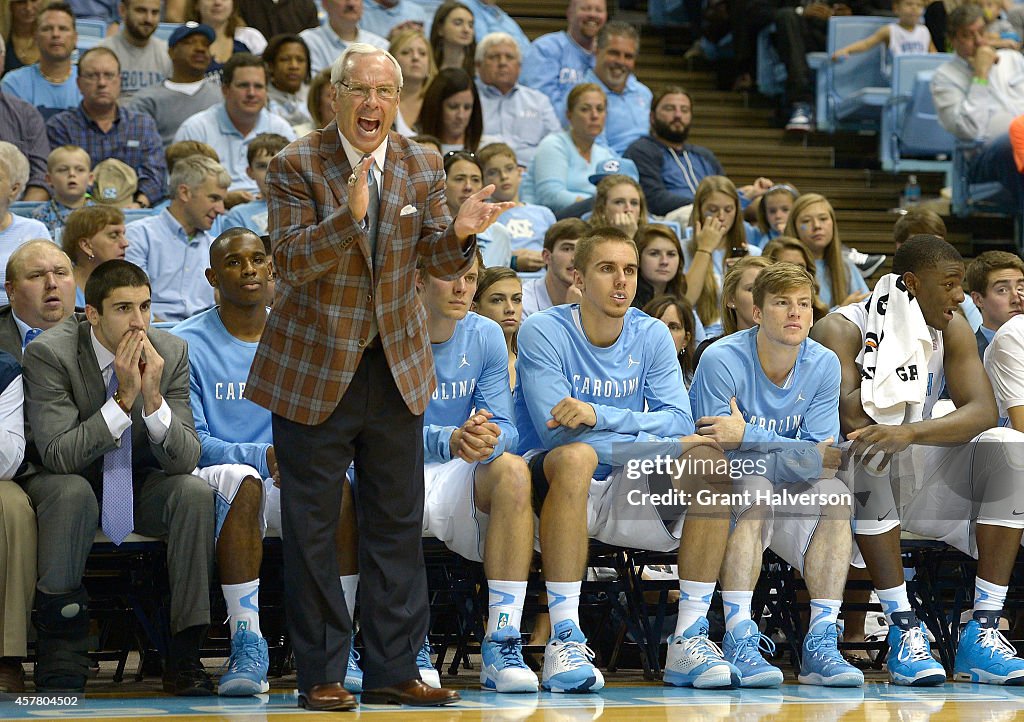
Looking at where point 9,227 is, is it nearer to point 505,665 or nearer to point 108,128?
point 108,128

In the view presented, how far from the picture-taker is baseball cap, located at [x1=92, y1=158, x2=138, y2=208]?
23.4ft

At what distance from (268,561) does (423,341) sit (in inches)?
49.5

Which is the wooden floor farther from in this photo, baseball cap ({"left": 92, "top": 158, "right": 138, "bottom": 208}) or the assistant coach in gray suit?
baseball cap ({"left": 92, "top": 158, "right": 138, "bottom": 208})

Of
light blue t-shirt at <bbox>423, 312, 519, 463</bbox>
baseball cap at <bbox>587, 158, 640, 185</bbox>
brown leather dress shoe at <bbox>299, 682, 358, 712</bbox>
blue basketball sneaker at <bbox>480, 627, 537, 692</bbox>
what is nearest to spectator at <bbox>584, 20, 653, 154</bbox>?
baseball cap at <bbox>587, 158, 640, 185</bbox>

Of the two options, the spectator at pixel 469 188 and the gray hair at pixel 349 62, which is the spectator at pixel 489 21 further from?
the gray hair at pixel 349 62

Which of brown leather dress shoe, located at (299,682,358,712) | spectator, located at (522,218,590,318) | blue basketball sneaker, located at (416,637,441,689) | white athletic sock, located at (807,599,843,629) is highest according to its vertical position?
spectator, located at (522,218,590,318)

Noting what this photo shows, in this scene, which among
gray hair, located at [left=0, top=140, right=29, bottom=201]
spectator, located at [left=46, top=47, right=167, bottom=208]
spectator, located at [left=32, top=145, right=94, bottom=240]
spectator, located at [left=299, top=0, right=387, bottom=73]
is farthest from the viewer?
spectator, located at [left=299, top=0, right=387, bottom=73]

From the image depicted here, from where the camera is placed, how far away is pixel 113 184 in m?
7.14

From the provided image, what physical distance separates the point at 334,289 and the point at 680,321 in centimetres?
251

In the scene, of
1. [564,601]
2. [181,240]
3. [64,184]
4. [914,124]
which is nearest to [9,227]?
[64,184]

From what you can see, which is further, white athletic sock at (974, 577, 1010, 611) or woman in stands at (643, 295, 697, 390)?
woman in stands at (643, 295, 697, 390)

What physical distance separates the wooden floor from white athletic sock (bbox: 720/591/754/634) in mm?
222

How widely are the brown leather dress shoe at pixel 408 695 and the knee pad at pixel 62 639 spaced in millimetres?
975

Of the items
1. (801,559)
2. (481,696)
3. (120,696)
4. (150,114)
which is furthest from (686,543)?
(150,114)
